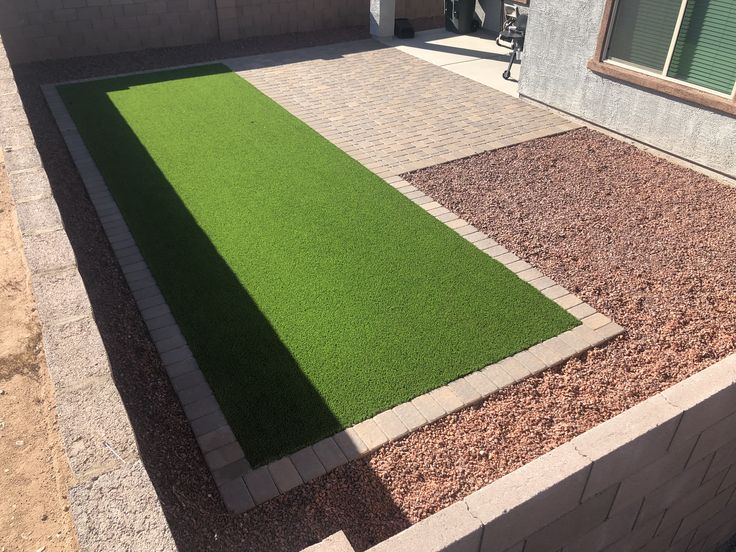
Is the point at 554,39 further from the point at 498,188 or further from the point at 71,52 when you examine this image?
the point at 71,52

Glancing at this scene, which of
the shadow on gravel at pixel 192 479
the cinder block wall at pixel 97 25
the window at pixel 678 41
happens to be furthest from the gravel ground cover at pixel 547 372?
the cinder block wall at pixel 97 25

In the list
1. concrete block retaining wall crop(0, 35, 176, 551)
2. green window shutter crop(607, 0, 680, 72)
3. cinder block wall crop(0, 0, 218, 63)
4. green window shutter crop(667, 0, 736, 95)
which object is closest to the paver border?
concrete block retaining wall crop(0, 35, 176, 551)

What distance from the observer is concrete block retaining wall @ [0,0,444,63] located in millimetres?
12500

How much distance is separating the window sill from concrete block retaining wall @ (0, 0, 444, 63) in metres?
8.07

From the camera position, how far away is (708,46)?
26.1ft

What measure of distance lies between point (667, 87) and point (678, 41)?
1.97ft

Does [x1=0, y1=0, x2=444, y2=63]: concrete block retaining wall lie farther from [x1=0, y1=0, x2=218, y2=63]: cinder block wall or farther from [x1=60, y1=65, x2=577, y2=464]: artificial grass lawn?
[x1=60, y1=65, x2=577, y2=464]: artificial grass lawn

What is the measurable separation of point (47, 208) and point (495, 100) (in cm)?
860

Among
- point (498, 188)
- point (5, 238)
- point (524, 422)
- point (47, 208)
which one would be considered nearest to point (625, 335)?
point (524, 422)

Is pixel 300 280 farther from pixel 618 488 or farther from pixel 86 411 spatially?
pixel 618 488

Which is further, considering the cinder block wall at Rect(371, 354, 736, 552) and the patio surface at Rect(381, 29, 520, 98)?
the patio surface at Rect(381, 29, 520, 98)

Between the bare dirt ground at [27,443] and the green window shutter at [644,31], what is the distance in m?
8.37

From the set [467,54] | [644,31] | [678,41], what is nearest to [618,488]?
[678,41]

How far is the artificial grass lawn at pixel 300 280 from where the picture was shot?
4.99 meters
